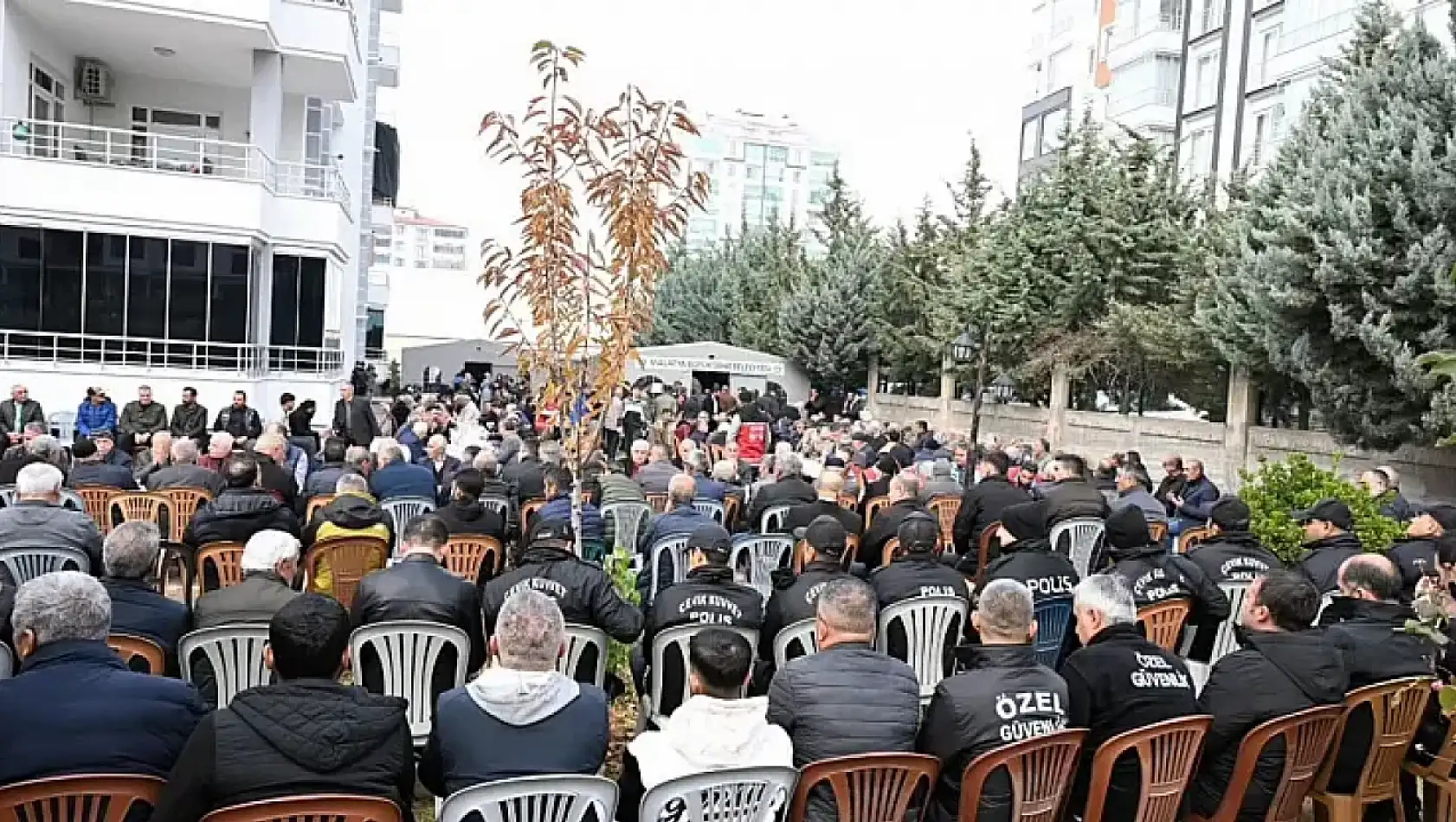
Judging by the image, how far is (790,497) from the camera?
371 inches

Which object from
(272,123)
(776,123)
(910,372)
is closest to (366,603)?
(272,123)

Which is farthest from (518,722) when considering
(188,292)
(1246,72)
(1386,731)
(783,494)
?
(1246,72)

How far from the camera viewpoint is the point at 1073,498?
28.5ft

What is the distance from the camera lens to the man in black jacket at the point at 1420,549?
697 cm

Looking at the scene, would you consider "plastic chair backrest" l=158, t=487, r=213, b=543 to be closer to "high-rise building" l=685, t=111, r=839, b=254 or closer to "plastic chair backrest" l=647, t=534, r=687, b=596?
"plastic chair backrest" l=647, t=534, r=687, b=596

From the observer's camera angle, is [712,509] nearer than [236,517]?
No

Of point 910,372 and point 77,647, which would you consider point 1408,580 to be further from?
point 910,372

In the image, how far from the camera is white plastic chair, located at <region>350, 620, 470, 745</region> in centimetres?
489

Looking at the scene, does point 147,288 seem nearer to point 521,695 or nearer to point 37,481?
point 37,481

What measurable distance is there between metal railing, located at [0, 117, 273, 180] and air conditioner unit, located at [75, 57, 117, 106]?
2.11ft

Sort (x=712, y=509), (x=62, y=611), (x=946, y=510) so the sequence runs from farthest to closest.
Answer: (x=946, y=510) < (x=712, y=509) < (x=62, y=611)

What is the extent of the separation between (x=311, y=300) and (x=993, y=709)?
1936 cm

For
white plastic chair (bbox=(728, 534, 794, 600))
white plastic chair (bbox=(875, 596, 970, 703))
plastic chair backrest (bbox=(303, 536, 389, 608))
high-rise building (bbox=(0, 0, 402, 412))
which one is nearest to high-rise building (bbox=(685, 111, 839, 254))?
high-rise building (bbox=(0, 0, 402, 412))

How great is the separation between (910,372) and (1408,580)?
85.2 feet
